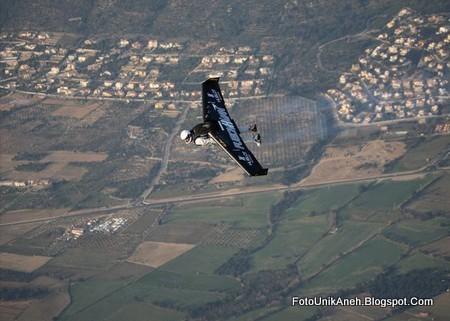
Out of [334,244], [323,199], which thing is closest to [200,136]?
[334,244]

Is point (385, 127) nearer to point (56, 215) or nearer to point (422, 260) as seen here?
point (422, 260)

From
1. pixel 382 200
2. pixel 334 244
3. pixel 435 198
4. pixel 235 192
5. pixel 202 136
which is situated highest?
pixel 202 136

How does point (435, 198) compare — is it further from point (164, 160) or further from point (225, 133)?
point (225, 133)

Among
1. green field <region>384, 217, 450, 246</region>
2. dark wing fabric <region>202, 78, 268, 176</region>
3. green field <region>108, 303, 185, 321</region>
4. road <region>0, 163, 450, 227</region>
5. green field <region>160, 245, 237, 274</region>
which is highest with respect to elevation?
dark wing fabric <region>202, 78, 268, 176</region>

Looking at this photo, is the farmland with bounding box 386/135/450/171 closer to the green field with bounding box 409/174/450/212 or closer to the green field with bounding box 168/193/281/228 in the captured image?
the green field with bounding box 409/174/450/212

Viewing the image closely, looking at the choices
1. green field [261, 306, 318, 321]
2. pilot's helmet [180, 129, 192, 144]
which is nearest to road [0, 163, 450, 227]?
green field [261, 306, 318, 321]

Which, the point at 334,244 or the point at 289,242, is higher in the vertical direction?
the point at 289,242

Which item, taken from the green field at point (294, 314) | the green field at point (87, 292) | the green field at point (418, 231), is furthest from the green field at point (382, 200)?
the green field at point (87, 292)
